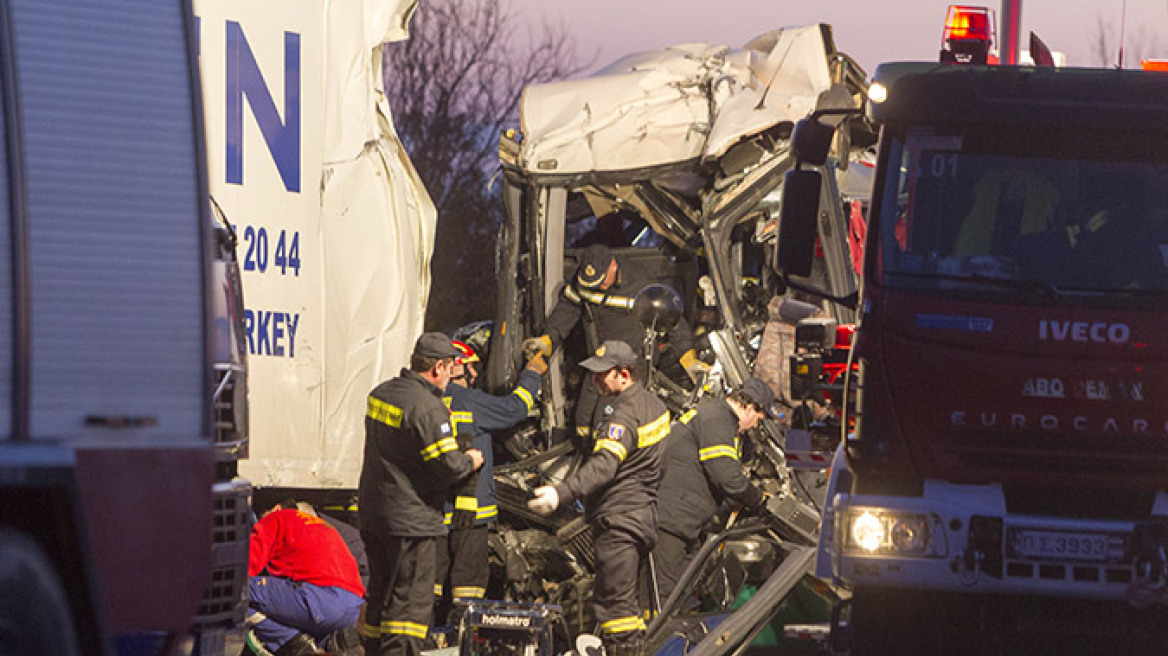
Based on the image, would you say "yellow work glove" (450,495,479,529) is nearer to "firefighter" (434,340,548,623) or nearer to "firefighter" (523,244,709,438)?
"firefighter" (434,340,548,623)

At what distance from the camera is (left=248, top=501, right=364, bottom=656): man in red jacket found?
10.0 meters

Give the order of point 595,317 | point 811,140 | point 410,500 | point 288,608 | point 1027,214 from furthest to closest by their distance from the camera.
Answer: point 595,317 < point 410,500 < point 288,608 < point 811,140 < point 1027,214

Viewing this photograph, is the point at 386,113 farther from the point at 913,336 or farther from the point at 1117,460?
the point at 1117,460

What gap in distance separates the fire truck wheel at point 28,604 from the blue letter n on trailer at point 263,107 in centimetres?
495

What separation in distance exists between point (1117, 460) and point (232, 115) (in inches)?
177

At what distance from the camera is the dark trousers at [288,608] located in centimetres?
1004

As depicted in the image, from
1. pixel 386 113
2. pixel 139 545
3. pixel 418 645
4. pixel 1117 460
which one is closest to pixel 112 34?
pixel 139 545

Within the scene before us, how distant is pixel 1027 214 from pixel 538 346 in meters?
7.14

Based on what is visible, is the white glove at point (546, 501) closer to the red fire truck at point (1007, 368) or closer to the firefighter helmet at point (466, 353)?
the firefighter helmet at point (466, 353)

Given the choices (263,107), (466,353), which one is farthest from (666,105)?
(263,107)

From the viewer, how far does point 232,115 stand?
895 centimetres

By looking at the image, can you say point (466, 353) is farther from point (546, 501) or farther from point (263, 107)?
point (263, 107)

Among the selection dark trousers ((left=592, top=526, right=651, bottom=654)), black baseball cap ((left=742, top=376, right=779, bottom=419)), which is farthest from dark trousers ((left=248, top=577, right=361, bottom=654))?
black baseball cap ((left=742, top=376, right=779, bottom=419))

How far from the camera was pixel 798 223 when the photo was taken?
7.31m
